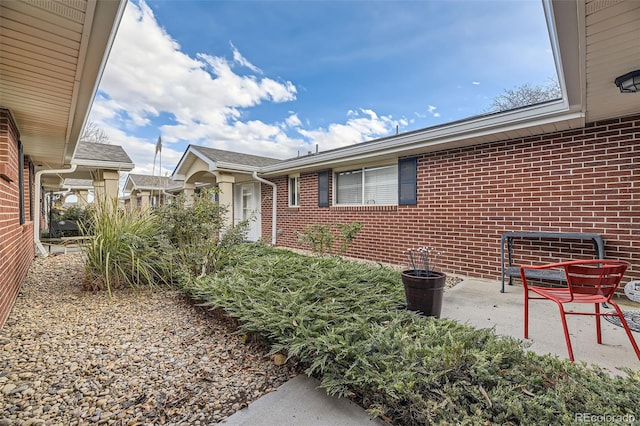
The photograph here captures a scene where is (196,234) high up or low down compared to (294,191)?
down

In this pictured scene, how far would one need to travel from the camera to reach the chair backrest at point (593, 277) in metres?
2.15

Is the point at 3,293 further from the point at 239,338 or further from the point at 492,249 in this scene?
the point at 492,249

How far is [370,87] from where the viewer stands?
445 inches

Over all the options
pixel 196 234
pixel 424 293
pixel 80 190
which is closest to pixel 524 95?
pixel 424 293

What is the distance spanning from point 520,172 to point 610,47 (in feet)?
8.75

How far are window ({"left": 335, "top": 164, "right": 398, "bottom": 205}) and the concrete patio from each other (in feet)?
8.47

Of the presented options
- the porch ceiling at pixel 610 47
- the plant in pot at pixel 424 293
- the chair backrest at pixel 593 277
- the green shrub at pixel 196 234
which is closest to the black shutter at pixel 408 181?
the porch ceiling at pixel 610 47

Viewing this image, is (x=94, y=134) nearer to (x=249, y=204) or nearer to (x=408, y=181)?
(x=249, y=204)

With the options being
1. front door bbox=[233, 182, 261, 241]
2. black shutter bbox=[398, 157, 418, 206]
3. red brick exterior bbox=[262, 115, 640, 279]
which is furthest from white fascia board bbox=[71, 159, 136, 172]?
black shutter bbox=[398, 157, 418, 206]

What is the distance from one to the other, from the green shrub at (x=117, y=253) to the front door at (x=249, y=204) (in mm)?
5550

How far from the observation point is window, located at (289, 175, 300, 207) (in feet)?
28.0

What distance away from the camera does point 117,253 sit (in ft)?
12.9

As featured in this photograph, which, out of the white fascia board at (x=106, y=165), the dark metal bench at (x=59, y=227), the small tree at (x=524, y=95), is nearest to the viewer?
Answer: the white fascia board at (x=106, y=165)

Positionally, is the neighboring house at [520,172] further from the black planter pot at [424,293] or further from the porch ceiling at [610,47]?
the black planter pot at [424,293]
